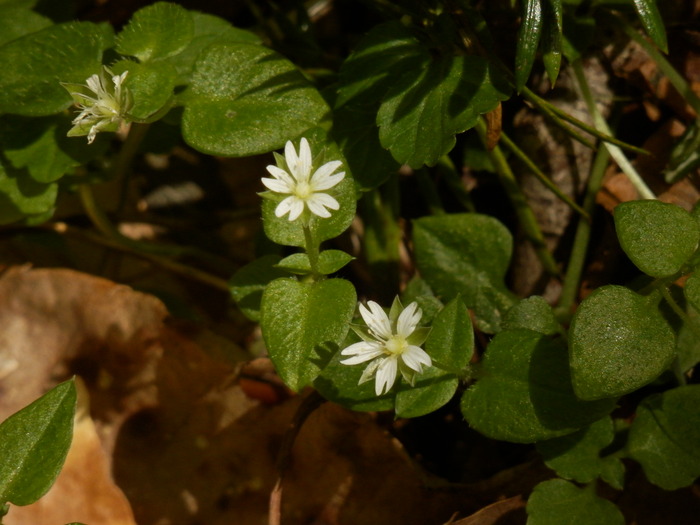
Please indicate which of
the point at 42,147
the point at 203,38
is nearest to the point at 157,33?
the point at 203,38

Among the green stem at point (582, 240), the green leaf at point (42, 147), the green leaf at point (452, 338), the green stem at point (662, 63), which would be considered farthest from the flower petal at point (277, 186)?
the green stem at point (662, 63)

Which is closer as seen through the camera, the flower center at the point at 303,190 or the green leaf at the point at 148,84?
the flower center at the point at 303,190

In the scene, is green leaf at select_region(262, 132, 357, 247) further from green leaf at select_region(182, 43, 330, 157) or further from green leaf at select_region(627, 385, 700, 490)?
green leaf at select_region(627, 385, 700, 490)

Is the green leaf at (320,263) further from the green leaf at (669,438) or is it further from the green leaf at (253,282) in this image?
the green leaf at (669,438)

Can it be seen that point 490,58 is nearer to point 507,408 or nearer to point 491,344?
point 491,344

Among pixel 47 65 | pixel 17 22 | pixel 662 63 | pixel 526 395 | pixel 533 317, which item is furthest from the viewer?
pixel 17 22

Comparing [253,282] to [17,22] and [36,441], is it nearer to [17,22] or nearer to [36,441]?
[36,441]

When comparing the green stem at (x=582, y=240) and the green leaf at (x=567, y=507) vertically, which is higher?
the green stem at (x=582, y=240)
